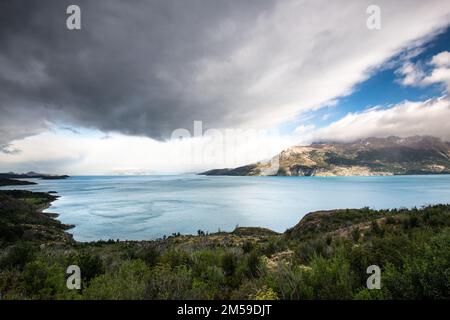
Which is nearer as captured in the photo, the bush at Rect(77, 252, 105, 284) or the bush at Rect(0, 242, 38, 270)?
the bush at Rect(77, 252, 105, 284)

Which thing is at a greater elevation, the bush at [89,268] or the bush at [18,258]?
the bush at [18,258]

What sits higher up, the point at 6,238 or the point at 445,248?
the point at 445,248

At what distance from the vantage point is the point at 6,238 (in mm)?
27422

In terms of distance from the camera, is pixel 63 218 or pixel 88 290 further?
pixel 63 218

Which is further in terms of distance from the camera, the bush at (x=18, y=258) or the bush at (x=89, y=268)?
the bush at (x=18, y=258)

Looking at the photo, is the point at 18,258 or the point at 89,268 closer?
the point at 89,268

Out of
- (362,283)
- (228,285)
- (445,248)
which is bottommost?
(228,285)

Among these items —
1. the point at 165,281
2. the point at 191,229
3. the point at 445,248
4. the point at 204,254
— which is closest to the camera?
the point at 445,248

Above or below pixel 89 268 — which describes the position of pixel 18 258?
above

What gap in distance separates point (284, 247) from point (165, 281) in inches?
337

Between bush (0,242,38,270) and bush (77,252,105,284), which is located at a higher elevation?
bush (0,242,38,270)

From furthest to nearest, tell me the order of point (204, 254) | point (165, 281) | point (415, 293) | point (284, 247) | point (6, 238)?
point (6, 238) → point (284, 247) → point (204, 254) → point (165, 281) → point (415, 293)
